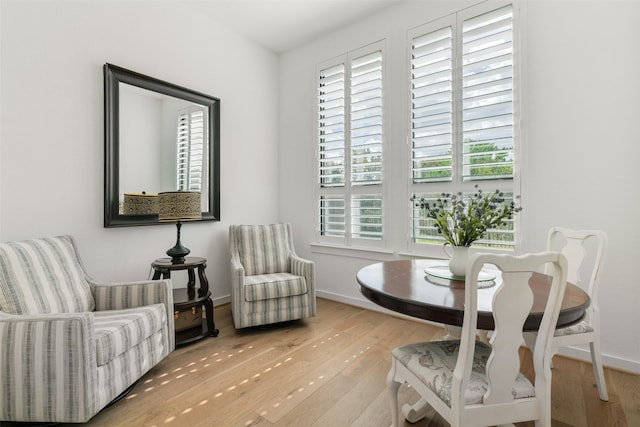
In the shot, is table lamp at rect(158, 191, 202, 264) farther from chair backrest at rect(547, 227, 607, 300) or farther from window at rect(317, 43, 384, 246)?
chair backrest at rect(547, 227, 607, 300)

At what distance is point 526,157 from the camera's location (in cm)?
237

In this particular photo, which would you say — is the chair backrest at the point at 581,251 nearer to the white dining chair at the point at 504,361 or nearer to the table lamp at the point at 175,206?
the white dining chair at the point at 504,361

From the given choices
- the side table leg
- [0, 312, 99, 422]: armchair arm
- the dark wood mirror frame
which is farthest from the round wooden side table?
[0, 312, 99, 422]: armchair arm

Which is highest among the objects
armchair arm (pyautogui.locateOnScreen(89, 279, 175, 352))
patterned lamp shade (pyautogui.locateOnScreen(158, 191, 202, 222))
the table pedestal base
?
patterned lamp shade (pyautogui.locateOnScreen(158, 191, 202, 222))

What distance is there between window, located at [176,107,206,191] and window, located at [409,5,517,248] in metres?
2.10

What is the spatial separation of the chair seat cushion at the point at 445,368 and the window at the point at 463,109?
1.48 meters

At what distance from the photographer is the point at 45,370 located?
1.44m

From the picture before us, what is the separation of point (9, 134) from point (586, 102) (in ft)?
12.8

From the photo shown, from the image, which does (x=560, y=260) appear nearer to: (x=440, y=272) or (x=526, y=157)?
(x=440, y=272)

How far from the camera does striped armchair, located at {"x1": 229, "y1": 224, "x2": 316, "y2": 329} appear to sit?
261cm

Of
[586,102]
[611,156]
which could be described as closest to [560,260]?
[611,156]

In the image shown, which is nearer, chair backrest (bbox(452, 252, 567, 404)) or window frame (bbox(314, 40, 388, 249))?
chair backrest (bbox(452, 252, 567, 404))

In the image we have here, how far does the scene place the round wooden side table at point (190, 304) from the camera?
96.0 inches

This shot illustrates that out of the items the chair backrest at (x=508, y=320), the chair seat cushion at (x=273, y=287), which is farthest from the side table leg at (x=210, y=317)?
the chair backrest at (x=508, y=320)
